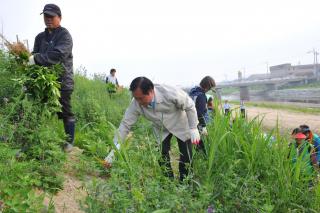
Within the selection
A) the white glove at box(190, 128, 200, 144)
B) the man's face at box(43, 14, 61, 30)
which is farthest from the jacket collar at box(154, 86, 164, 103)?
the man's face at box(43, 14, 61, 30)

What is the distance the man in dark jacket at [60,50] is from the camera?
3850 millimetres

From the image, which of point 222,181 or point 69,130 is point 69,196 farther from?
point 222,181

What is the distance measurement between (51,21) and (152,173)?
7.16ft

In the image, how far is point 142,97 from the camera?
3148mm

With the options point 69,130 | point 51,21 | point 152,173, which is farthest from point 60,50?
point 152,173

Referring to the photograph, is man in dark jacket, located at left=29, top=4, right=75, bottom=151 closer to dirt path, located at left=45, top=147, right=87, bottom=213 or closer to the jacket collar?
dirt path, located at left=45, top=147, right=87, bottom=213

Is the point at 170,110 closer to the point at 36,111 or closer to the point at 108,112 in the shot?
the point at 36,111

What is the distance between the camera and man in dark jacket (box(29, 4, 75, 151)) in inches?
152

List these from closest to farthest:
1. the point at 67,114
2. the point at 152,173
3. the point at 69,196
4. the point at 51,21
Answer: the point at 152,173
the point at 69,196
the point at 51,21
the point at 67,114

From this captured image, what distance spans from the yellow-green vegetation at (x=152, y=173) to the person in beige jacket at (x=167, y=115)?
0.51 ft

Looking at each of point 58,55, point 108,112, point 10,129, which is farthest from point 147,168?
point 108,112

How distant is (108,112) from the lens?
6637 millimetres

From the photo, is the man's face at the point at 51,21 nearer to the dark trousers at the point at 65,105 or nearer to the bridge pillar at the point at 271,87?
the dark trousers at the point at 65,105

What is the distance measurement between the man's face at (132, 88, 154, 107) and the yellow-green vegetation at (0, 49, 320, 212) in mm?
235
